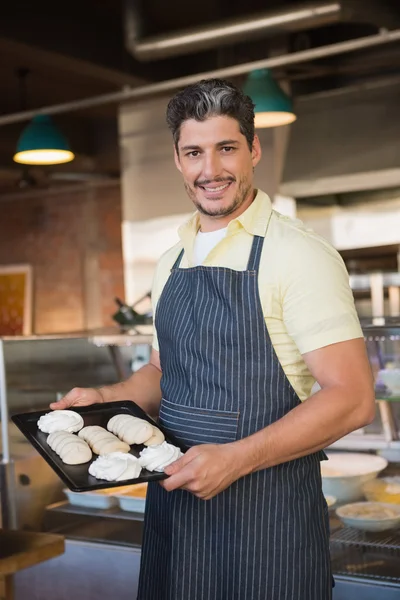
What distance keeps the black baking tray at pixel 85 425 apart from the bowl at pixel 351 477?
98 cm

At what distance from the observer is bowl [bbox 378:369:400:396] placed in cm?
252

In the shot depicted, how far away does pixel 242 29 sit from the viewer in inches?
160

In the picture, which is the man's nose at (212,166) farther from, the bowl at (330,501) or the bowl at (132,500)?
the bowl at (132,500)

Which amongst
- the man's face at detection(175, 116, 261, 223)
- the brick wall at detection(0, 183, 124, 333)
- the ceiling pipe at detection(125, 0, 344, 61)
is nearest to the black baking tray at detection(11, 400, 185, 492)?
the man's face at detection(175, 116, 261, 223)

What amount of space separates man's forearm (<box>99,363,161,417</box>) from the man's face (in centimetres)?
46

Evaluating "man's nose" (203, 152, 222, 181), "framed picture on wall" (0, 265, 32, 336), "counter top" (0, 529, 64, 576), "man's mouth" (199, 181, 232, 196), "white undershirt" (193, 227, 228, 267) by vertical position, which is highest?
"framed picture on wall" (0, 265, 32, 336)

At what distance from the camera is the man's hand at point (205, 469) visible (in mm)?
1375

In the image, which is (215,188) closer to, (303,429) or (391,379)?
(303,429)

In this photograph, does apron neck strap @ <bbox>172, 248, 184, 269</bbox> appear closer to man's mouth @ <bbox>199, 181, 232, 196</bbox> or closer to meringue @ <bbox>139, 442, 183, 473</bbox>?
man's mouth @ <bbox>199, 181, 232, 196</bbox>

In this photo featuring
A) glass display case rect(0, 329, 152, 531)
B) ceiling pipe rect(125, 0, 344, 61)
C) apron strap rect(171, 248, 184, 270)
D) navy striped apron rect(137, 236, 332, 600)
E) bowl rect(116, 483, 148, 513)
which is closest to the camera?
navy striped apron rect(137, 236, 332, 600)

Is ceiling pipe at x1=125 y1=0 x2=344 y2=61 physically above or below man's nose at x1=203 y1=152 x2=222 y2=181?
above

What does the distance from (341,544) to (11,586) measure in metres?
1.04

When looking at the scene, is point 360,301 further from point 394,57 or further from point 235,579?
point 235,579

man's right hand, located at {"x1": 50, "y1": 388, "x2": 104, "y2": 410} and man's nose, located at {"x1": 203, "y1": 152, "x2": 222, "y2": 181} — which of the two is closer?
man's nose, located at {"x1": 203, "y1": 152, "x2": 222, "y2": 181}
